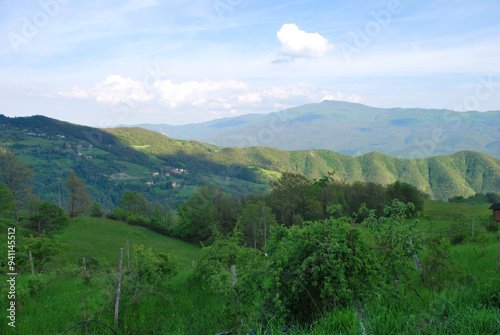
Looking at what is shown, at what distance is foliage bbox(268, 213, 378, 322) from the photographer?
14.1ft

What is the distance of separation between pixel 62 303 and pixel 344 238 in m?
8.13

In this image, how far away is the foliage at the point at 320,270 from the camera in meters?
4.29

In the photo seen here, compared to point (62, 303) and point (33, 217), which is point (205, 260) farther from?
point (33, 217)

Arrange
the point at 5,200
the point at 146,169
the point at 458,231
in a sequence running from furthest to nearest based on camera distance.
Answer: the point at 146,169 < the point at 5,200 < the point at 458,231

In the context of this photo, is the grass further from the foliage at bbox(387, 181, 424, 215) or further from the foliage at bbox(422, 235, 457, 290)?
the foliage at bbox(387, 181, 424, 215)

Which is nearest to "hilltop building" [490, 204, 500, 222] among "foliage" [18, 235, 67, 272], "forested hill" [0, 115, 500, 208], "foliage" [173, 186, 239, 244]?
"foliage" [18, 235, 67, 272]

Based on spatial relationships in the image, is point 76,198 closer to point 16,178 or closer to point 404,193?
point 16,178

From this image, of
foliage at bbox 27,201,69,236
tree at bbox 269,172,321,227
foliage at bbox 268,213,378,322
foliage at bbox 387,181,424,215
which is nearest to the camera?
foliage at bbox 268,213,378,322

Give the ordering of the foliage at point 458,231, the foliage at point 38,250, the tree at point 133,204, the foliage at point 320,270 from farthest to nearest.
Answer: the tree at point 133,204, the foliage at point 458,231, the foliage at point 38,250, the foliage at point 320,270

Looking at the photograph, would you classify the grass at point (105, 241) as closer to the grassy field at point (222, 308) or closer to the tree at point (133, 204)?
the tree at point (133, 204)

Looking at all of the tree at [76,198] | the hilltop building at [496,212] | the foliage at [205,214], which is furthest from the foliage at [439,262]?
the tree at [76,198]

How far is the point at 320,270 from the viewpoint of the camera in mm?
4332

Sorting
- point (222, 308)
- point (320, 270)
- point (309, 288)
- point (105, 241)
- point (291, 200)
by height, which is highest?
point (320, 270)

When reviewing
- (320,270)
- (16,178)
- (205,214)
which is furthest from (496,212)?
(16,178)
